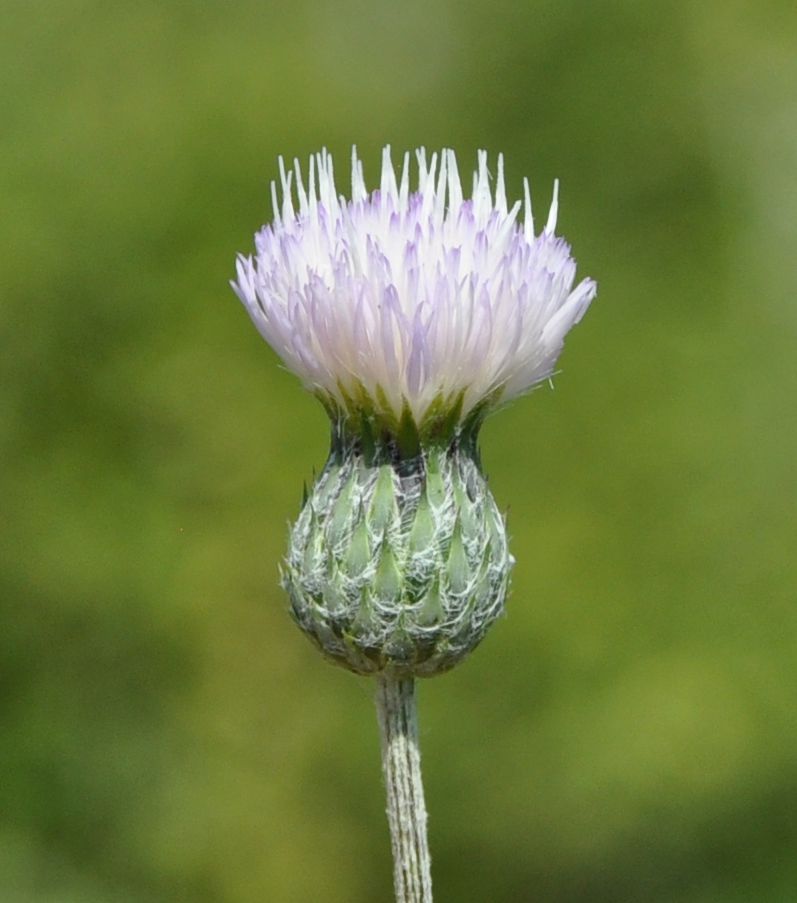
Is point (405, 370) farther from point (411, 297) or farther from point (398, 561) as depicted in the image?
point (398, 561)

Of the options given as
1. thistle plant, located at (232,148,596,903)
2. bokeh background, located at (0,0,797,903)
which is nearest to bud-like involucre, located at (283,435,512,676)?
thistle plant, located at (232,148,596,903)

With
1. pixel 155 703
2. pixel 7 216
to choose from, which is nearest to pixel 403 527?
pixel 155 703

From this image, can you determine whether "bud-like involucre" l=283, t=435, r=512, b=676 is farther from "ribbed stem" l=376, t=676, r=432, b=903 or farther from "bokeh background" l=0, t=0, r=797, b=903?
"bokeh background" l=0, t=0, r=797, b=903

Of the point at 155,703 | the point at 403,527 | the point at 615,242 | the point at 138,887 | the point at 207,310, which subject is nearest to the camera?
the point at 403,527

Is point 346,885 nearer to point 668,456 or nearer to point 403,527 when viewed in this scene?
point 668,456

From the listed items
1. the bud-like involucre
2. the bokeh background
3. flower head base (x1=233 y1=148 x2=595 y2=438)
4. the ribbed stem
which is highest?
the bokeh background

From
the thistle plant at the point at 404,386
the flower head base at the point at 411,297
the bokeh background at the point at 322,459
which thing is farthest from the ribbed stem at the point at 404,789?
the bokeh background at the point at 322,459
